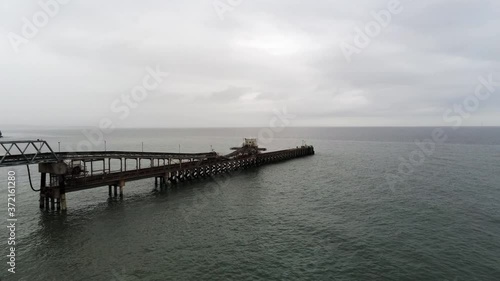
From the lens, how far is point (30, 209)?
37969 mm

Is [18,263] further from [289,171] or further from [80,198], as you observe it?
[289,171]

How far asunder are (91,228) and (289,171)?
165 ft
